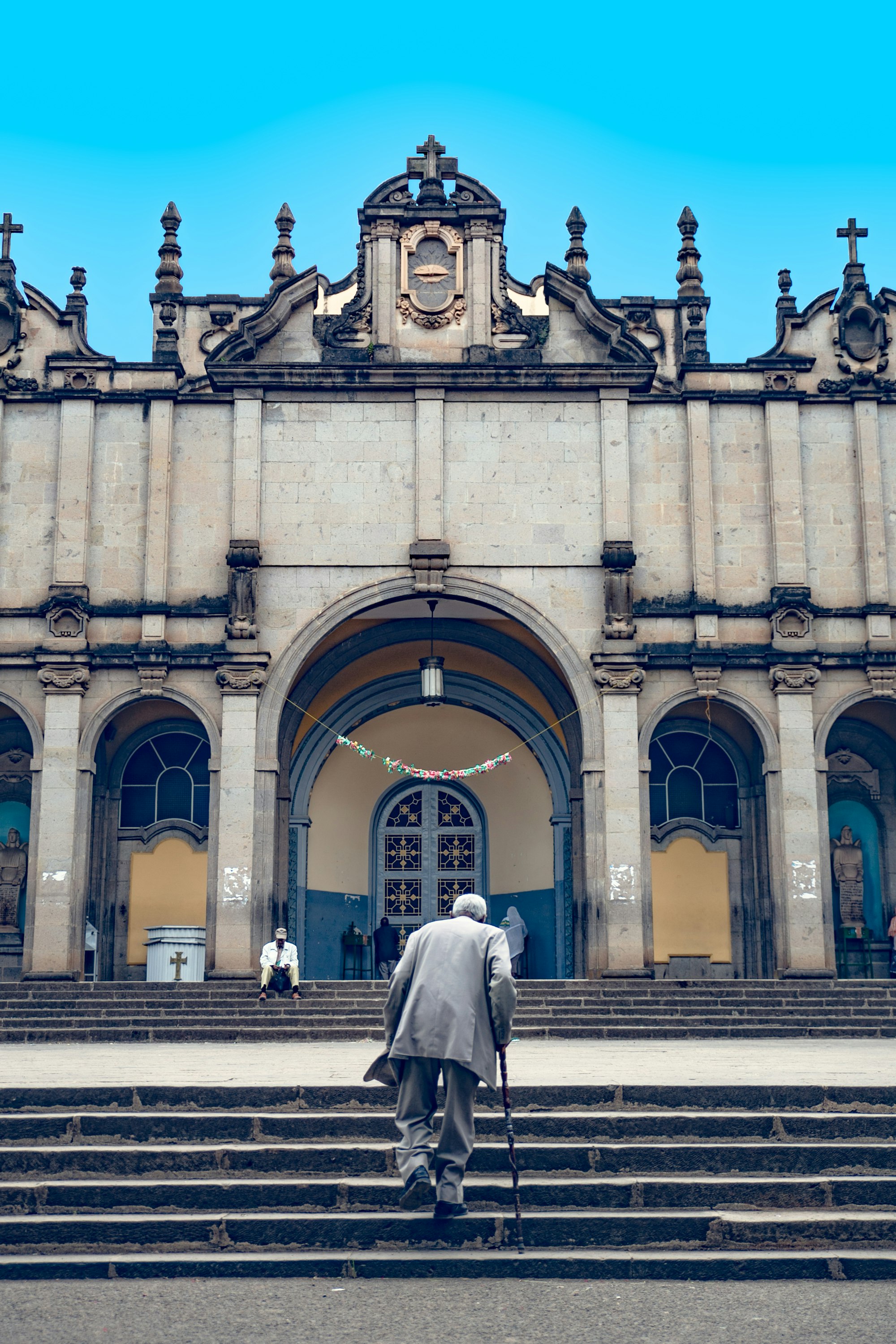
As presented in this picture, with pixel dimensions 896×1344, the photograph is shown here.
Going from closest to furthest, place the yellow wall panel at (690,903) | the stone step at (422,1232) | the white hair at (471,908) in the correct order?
the stone step at (422,1232) → the white hair at (471,908) → the yellow wall panel at (690,903)

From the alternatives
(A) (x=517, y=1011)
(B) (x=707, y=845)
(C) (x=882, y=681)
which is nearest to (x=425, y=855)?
(B) (x=707, y=845)

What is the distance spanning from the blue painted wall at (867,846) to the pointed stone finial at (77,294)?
14.6 meters

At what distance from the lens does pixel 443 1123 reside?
7.71m

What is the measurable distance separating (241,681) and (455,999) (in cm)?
1409

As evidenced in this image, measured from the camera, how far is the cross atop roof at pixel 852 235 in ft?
77.0

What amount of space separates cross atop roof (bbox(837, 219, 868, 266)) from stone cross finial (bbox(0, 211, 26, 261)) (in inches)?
538

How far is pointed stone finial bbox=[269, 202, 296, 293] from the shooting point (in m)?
23.5

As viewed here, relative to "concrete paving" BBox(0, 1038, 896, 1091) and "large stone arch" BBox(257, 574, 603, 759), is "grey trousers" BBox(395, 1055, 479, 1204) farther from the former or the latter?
"large stone arch" BBox(257, 574, 603, 759)

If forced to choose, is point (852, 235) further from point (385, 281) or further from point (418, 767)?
point (418, 767)

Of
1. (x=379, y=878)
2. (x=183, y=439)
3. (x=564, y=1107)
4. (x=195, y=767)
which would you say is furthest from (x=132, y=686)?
(x=564, y=1107)

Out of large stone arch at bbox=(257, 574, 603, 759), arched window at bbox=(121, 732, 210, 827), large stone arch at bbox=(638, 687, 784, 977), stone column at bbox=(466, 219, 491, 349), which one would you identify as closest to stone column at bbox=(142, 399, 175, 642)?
large stone arch at bbox=(257, 574, 603, 759)

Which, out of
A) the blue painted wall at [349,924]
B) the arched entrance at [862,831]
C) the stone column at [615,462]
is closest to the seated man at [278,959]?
the blue painted wall at [349,924]

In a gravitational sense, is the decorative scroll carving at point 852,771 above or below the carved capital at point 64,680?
below

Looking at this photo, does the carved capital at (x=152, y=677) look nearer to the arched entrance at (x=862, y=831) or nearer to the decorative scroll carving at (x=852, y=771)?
the arched entrance at (x=862, y=831)
